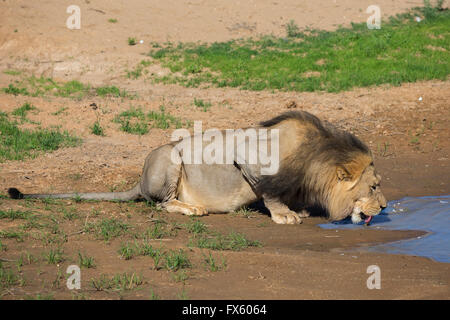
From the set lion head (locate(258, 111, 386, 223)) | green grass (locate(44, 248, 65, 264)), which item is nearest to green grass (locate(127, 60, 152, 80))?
lion head (locate(258, 111, 386, 223))

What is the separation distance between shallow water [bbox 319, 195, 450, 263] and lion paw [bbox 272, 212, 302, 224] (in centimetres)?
28

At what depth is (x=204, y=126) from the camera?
10547mm

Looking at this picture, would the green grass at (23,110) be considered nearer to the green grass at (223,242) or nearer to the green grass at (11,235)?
the green grass at (11,235)

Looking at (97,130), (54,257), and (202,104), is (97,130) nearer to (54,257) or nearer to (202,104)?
(202,104)

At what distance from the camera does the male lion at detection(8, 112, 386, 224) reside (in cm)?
630

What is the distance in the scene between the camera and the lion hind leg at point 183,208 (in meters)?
7.02

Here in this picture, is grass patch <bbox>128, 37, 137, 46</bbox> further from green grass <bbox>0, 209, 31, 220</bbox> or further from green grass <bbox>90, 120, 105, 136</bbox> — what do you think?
green grass <bbox>0, 209, 31, 220</bbox>

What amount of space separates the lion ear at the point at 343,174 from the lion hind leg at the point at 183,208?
1.63m

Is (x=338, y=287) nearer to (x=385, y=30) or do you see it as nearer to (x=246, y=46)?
(x=246, y=46)

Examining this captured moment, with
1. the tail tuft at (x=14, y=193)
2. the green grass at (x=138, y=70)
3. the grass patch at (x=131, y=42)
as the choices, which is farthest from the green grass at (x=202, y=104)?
the tail tuft at (x=14, y=193)

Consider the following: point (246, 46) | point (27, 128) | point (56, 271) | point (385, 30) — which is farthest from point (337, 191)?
point (385, 30)

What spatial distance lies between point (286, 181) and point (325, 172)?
0.43m

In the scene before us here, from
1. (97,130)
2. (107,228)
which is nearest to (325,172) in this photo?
(107,228)

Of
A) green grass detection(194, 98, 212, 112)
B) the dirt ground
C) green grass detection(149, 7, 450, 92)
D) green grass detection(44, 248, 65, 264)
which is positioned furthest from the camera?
green grass detection(149, 7, 450, 92)
